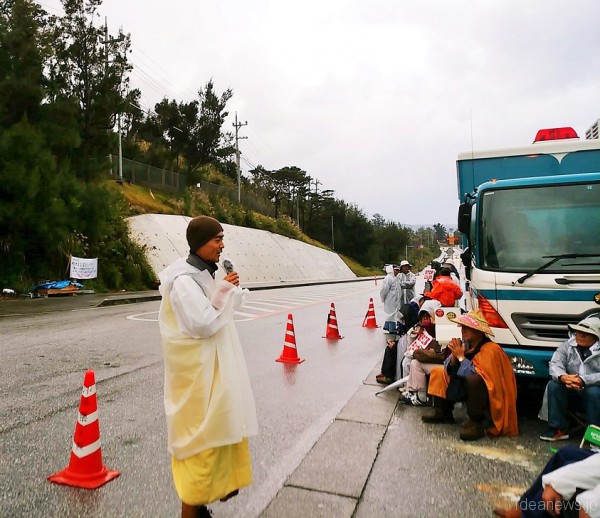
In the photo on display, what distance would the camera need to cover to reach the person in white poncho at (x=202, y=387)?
271 cm

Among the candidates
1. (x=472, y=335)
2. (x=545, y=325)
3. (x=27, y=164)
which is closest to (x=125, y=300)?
(x=27, y=164)

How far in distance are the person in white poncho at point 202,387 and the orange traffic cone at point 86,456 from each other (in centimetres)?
109

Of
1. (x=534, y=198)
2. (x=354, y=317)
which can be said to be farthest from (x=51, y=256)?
(x=534, y=198)

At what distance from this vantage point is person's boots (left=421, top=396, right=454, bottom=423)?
4.96 m

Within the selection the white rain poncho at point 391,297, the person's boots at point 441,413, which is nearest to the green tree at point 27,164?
the white rain poncho at point 391,297

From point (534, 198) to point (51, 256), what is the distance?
2098 cm

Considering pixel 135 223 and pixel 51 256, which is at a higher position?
pixel 135 223

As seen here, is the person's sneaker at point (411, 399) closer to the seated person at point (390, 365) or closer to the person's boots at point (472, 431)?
the seated person at point (390, 365)

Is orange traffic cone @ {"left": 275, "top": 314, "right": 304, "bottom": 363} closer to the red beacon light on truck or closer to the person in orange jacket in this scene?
the person in orange jacket

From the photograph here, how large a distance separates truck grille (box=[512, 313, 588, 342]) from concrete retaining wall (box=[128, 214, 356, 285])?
16.9 m

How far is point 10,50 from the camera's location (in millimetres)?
20375

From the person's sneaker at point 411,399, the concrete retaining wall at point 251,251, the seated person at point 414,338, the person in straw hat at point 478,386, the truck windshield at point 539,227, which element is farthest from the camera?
the concrete retaining wall at point 251,251

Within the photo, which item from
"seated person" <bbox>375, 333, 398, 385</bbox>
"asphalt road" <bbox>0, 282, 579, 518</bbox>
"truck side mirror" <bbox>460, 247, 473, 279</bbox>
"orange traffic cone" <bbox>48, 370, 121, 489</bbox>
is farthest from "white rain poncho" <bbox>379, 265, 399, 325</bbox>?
"orange traffic cone" <bbox>48, 370, 121, 489</bbox>

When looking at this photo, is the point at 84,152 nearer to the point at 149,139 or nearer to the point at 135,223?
the point at 135,223
